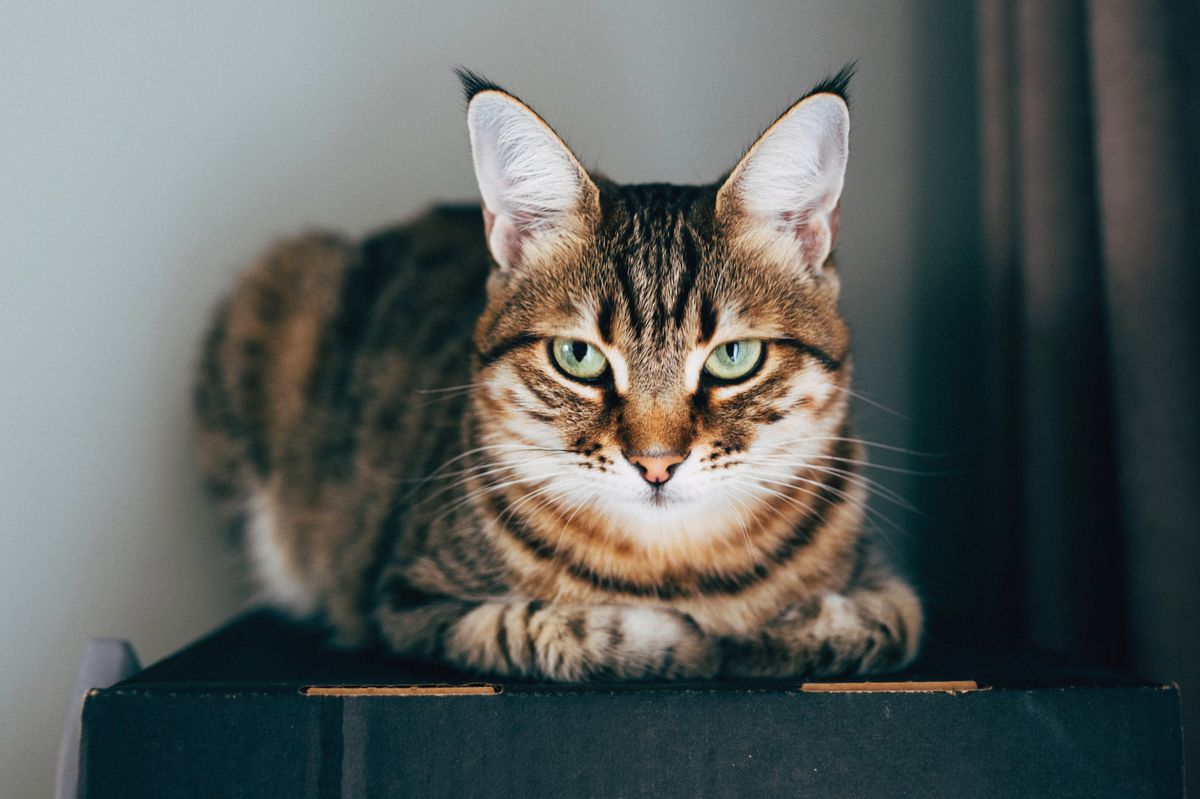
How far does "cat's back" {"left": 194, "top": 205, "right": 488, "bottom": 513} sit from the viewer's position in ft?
4.32

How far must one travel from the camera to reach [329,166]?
4.88 feet

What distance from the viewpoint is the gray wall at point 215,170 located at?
1.13 metres

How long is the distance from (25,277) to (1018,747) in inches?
46.5

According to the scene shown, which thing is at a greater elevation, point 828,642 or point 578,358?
point 578,358

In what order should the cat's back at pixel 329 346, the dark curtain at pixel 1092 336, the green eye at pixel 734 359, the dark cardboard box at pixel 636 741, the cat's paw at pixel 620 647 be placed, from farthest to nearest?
1. the cat's back at pixel 329 346
2. the dark curtain at pixel 1092 336
3. the green eye at pixel 734 359
4. the cat's paw at pixel 620 647
5. the dark cardboard box at pixel 636 741

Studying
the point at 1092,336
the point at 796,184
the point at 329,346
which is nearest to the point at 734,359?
the point at 796,184

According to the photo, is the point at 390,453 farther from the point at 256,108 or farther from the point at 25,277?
the point at 256,108

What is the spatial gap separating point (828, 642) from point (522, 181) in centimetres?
56

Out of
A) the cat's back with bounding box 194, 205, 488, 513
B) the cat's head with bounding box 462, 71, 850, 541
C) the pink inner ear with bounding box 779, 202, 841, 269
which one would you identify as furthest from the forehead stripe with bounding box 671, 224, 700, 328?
the cat's back with bounding box 194, 205, 488, 513

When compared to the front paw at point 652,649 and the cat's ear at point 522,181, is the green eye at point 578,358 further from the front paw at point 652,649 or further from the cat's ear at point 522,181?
the front paw at point 652,649

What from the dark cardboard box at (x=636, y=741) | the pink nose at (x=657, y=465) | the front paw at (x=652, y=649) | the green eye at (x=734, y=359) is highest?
the green eye at (x=734, y=359)

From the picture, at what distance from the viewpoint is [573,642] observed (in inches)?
33.0

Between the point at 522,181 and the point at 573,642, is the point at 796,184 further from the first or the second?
the point at 573,642

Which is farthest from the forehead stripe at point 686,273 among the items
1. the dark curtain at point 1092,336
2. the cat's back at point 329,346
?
the dark curtain at point 1092,336
